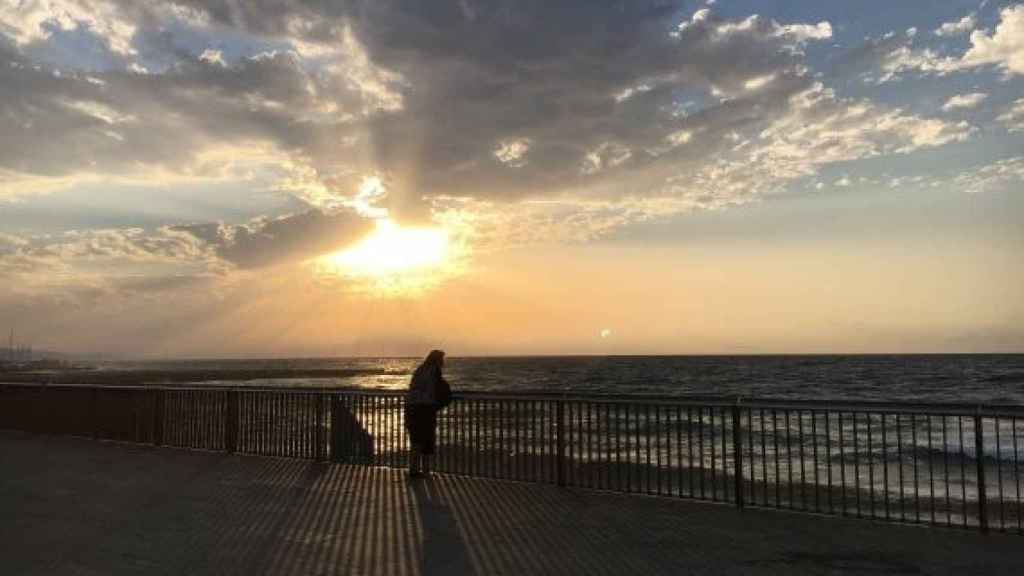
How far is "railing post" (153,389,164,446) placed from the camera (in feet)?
50.7

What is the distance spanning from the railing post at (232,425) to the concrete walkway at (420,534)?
2759mm

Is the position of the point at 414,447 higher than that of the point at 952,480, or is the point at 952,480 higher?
the point at 414,447

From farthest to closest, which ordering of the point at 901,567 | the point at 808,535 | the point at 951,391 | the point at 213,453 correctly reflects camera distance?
1. the point at 951,391
2. the point at 213,453
3. the point at 808,535
4. the point at 901,567

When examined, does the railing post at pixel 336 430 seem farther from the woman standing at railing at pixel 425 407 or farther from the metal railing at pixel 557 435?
the woman standing at railing at pixel 425 407

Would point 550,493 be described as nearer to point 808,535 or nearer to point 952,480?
point 808,535

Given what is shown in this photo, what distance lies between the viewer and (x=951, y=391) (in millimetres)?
65312

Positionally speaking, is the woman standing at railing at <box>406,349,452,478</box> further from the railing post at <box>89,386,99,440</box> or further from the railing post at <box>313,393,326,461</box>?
the railing post at <box>89,386,99,440</box>

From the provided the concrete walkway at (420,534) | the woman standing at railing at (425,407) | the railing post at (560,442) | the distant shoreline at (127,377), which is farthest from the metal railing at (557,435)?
the distant shoreline at (127,377)

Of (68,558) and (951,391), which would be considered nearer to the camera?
(68,558)

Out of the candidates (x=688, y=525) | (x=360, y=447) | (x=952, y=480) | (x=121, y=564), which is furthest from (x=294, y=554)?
(x=952, y=480)

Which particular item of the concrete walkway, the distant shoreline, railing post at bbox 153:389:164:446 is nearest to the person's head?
the concrete walkway

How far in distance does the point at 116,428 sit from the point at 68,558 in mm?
10148

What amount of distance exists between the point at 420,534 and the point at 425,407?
3795 millimetres

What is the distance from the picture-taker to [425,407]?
1162 centimetres
